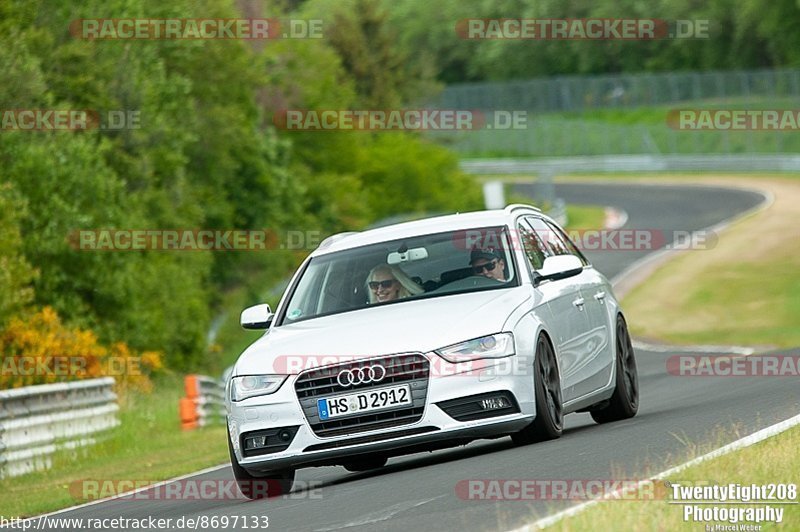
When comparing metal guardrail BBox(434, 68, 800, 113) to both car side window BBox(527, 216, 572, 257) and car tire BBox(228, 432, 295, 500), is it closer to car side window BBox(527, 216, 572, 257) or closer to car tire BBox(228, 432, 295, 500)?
car side window BBox(527, 216, 572, 257)

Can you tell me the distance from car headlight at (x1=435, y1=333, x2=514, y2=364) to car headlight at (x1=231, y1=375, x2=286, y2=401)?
104 cm

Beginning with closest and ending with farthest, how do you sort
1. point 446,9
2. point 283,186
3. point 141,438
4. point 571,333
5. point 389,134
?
point 571,333 < point 141,438 < point 283,186 < point 389,134 < point 446,9

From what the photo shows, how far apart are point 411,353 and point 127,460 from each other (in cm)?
903

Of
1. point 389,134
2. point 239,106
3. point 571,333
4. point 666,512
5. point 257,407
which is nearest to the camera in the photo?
point 666,512

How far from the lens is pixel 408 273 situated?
11711 mm

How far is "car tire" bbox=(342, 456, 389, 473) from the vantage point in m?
11.8

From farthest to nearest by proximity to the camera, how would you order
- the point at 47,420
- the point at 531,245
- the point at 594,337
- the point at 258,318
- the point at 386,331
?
the point at 47,420 < the point at 594,337 < the point at 531,245 < the point at 258,318 < the point at 386,331

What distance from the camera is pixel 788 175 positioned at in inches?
2891

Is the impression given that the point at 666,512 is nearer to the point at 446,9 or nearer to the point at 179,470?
the point at 179,470

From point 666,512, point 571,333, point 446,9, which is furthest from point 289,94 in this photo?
point 446,9

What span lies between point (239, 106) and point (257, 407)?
47803 mm

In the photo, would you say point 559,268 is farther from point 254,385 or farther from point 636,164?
point 636,164

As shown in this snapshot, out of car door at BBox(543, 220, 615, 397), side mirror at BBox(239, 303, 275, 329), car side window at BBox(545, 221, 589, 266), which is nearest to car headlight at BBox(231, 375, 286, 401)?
side mirror at BBox(239, 303, 275, 329)

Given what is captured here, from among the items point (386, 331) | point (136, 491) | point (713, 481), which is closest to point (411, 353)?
point (386, 331)
